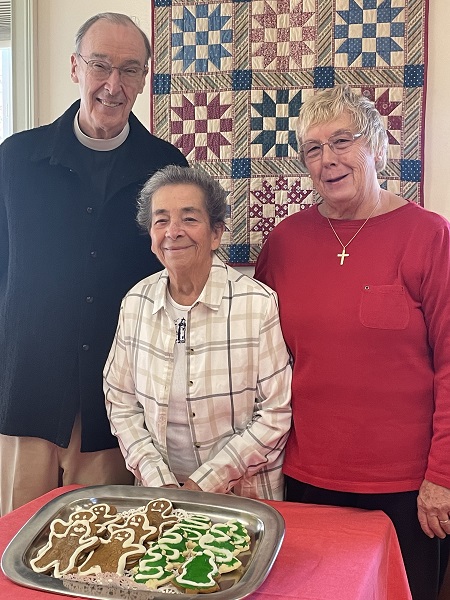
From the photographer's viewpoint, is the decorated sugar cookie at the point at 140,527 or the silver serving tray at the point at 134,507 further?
the decorated sugar cookie at the point at 140,527

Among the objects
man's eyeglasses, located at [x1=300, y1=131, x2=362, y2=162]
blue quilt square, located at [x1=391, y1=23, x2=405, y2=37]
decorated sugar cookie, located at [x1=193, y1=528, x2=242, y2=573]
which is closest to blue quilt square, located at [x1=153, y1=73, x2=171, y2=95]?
blue quilt square, located at [x1=391, y1=23, x2=405, y2=37]

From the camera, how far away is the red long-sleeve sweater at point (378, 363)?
1.60 meters

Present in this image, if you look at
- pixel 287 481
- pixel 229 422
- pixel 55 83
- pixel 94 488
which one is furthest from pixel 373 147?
pixel 55 83

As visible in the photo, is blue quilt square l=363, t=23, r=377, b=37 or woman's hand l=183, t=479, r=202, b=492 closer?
woman's hand l=183, t=479, r=202, b=492

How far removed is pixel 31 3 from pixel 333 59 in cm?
124

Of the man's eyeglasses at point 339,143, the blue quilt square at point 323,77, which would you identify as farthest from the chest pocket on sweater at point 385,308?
the blue quilt square at point 323,77

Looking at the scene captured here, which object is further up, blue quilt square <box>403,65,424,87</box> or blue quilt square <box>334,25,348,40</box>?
blue quilt square <box>334,25,348,40</box>

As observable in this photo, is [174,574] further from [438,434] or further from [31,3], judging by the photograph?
[31,3]

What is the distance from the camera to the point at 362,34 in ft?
7.79

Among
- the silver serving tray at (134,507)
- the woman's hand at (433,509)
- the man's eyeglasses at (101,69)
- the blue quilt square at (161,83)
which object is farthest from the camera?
the blue quilt square at (161,83)

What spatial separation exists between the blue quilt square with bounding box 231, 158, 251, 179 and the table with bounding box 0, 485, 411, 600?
1374 mm

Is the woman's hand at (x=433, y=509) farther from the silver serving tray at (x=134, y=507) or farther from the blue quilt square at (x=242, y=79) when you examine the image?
the blue quilt square at (x=242, y=79)

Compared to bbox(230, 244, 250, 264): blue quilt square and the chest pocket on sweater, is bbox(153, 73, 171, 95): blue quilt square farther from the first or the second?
the chest pocket on sweater

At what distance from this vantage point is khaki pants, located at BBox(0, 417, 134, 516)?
190 cm
